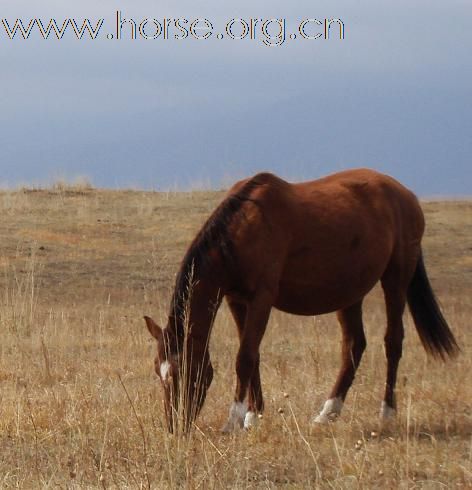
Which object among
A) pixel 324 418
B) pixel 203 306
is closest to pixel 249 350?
pixel 203 306

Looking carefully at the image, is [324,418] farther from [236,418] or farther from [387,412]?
[236,418]

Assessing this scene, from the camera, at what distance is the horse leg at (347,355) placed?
733 cm

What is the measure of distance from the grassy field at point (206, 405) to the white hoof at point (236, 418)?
0.07 metres

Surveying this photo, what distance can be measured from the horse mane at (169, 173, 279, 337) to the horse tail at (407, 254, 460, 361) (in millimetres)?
2036

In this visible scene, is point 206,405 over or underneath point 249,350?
underneath

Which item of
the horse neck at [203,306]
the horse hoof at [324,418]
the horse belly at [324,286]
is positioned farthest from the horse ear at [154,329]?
the horse hoof at [324,418]

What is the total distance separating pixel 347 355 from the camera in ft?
25.8

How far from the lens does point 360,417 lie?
7285mm

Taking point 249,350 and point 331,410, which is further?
point 331,410

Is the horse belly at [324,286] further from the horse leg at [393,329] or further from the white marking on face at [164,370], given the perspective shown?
the white marking on face at [164,370]

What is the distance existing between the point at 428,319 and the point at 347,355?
0.82 meters

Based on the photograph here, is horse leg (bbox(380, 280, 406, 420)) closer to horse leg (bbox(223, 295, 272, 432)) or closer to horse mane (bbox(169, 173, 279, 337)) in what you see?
horse leg (bbox(223, 295, 272, 432))

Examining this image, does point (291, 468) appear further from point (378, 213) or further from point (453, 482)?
point (378, 213)

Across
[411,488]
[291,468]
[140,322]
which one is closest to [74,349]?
[140,322]
